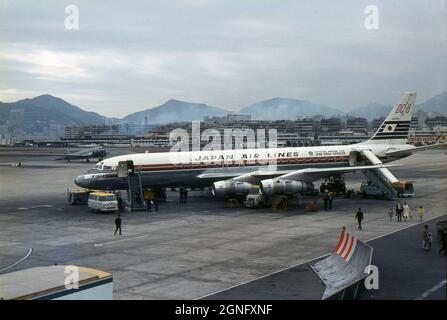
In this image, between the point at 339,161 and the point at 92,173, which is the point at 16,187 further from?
the point at 339,161

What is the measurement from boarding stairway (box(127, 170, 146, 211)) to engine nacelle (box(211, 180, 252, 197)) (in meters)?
7.23

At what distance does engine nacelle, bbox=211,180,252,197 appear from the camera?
4675 centimetres

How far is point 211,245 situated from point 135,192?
1866 centimetres

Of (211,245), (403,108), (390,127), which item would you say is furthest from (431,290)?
(403,108)

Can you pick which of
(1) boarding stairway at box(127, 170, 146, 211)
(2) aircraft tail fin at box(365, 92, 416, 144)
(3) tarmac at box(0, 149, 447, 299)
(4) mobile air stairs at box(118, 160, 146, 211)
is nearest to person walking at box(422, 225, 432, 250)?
(3) tarmac at box(0, 149, 447, 299)

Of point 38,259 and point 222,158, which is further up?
point 222,158

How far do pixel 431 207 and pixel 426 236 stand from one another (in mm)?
18662

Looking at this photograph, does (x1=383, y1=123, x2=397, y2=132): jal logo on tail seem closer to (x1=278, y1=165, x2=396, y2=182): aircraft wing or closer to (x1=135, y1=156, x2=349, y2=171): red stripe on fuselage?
(x1=135, y1=156, x2=349, y2=171): red stripe on fuselage

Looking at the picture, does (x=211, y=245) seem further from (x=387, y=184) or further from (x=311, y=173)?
(x=387, y=184)

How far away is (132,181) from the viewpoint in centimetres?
4788

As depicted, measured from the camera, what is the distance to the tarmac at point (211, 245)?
21672mm

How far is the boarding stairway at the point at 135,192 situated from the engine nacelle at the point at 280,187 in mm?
11567

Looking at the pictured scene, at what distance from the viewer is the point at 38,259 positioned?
2733cm
